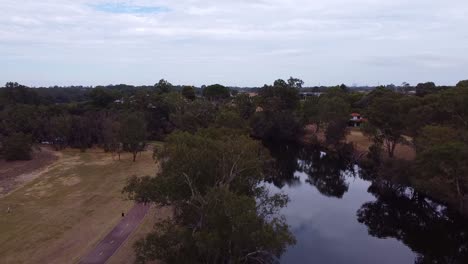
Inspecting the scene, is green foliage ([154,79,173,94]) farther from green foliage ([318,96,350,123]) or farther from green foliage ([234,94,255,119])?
green foliage ([318,96,350,123])

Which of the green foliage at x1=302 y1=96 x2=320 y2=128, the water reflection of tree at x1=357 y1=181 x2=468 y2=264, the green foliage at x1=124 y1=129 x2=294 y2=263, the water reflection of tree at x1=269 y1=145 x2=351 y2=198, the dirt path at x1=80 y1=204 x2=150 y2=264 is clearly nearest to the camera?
the green foliage at x1=124 y1=129 x2=294 y2=263

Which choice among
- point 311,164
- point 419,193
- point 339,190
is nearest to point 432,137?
point 419,193

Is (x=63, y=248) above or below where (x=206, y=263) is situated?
below

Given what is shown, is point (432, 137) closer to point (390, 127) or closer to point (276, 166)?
point (390, 127)

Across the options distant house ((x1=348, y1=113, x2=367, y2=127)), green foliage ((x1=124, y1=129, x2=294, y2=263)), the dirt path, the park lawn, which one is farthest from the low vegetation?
distant house ((x1=348, y1=113, x2=367, y2=127))

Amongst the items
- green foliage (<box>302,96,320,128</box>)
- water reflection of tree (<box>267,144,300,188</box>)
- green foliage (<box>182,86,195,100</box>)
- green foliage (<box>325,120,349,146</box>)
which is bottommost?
water reflection of tree (<box>267,144,300,188</box>)

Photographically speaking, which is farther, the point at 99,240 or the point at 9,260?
the point at 99,240
